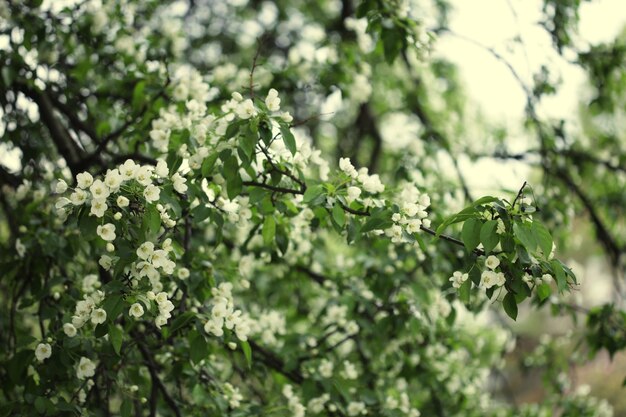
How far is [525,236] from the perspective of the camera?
1.84 m

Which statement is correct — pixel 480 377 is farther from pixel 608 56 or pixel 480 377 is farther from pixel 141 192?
pixel 141 192

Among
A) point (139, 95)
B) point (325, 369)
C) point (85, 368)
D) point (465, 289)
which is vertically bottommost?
point (85, 368)

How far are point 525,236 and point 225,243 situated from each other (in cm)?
208

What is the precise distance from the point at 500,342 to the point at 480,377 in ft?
2.96

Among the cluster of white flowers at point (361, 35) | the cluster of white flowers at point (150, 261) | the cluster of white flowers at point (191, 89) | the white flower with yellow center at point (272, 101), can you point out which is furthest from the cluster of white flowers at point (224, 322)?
the cluster of white flowers at point (361, 35)

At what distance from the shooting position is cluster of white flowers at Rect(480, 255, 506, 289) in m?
1.97

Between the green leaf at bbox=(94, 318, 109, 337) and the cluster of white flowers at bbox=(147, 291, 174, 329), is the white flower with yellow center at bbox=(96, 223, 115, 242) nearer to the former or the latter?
the cluster of white flowers at bbox=(147, 291, 174, 329)

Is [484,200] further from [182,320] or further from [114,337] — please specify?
[114,337]

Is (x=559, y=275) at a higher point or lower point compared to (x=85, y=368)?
higher

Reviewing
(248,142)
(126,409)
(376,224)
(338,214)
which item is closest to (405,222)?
(376,224)

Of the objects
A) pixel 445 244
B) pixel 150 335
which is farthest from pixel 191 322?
pixel 445 244

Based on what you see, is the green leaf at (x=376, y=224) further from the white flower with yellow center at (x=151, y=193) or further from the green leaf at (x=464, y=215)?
the white flower with yellow center at (x=151, y=193)

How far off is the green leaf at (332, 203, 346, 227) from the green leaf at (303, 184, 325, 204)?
0.07 m

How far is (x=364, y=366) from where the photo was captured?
3.86 meters
